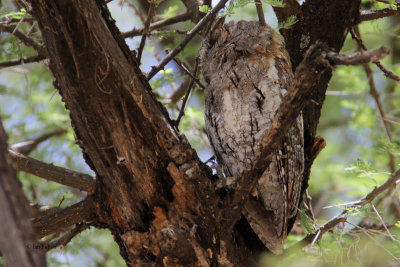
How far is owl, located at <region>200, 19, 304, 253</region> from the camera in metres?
1.93

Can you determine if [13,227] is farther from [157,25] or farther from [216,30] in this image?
[157,25]

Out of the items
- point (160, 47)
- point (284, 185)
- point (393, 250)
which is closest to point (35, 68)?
point (160, 47)

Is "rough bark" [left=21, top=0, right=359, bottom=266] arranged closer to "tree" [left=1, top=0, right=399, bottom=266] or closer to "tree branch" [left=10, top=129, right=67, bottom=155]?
"tree" [left=1, top=0, right=399, bottom=266]

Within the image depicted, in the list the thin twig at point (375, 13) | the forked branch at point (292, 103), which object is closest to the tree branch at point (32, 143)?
A: the forked branch at point (292, 103)

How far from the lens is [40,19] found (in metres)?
1.32

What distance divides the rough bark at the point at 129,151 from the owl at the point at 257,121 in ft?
1.33

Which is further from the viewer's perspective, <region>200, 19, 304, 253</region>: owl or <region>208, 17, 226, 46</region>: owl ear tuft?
<region>208, 17, 226, 46</region>: owl ear tuft

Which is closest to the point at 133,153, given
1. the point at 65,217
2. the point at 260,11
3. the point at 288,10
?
the point at 65,217

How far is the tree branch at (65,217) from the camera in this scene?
156 centimetres

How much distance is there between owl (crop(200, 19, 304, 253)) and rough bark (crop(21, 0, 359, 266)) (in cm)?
40

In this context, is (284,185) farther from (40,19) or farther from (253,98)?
(40,19)

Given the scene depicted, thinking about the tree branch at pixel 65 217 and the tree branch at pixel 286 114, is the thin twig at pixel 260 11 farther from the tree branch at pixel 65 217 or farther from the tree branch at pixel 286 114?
the tree branch at pixel 65 217

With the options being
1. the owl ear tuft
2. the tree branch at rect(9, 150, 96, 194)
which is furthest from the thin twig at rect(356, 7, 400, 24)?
the tree branch at rect(9, 150, 96, 194)

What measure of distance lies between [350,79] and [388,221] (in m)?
1.31
